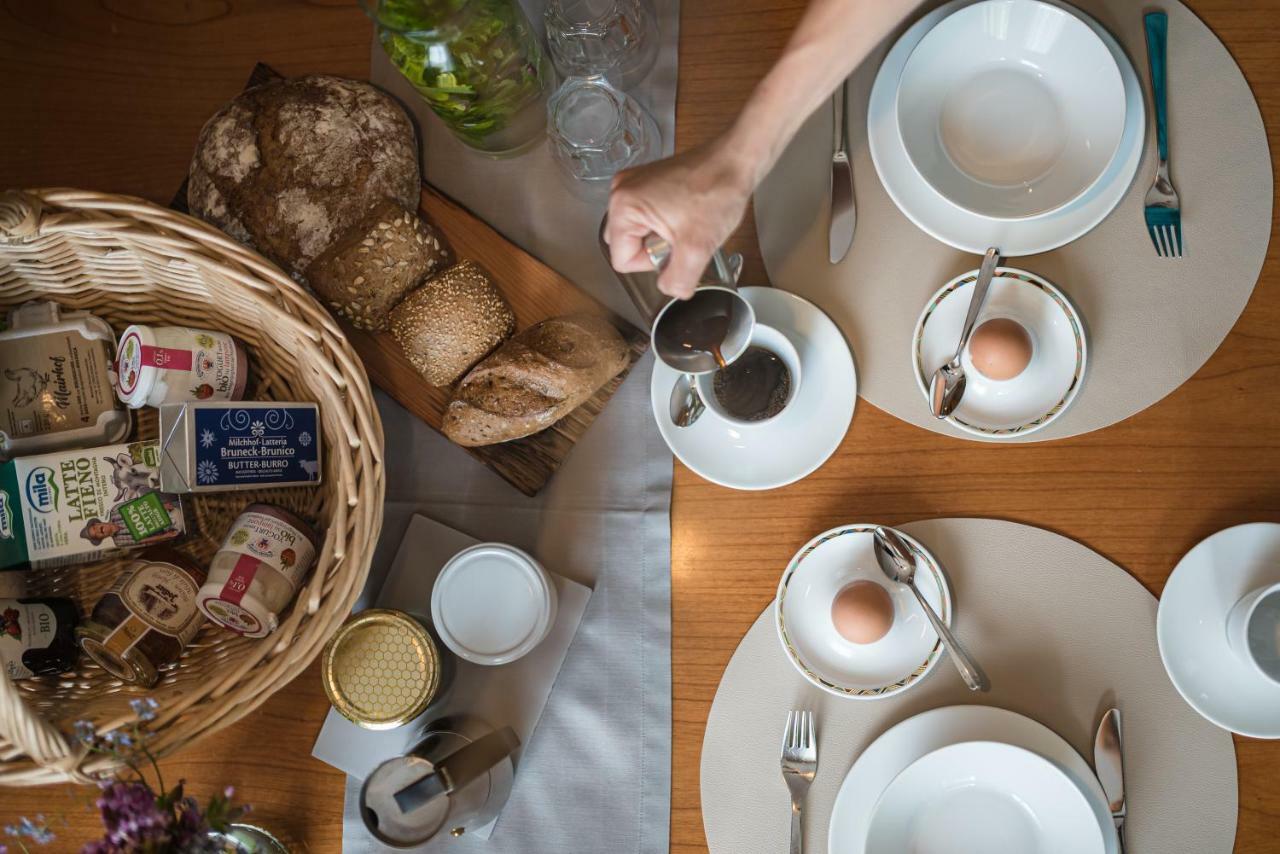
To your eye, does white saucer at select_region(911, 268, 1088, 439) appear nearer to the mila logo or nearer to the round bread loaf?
the round bread loaf

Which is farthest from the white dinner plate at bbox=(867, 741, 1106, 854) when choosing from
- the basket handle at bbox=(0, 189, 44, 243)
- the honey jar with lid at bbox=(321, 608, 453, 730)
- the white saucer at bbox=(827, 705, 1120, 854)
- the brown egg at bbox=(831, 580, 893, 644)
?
the basket handle at bbox=(0, 189, 44, 243)

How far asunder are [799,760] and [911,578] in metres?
0.23

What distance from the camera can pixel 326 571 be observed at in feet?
2.87

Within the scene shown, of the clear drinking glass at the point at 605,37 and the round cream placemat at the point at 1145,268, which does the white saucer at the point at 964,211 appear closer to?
the round cream placemat at the point at 1145,268

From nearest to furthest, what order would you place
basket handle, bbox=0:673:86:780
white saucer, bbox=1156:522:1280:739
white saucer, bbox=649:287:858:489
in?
basket handle, bbox=0:673:86:780
white saucer, bbox=1156:522:1280:739
white saucer, bbox=649:287:858:489

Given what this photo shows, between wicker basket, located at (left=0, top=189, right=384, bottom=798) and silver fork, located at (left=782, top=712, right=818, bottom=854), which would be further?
silver fork, located at (left=782, top=712, right=818, bottom=854)

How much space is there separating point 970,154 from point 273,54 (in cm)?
90

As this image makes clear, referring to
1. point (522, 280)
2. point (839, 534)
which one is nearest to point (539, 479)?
point (522, 280)

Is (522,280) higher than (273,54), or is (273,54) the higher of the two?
(273,54)

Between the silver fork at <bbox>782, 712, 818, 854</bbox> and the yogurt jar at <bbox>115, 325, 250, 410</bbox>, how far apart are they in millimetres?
740

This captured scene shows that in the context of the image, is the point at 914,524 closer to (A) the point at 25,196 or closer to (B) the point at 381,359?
(B) the point at 381,359

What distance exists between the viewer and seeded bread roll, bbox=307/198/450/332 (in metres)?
1.03

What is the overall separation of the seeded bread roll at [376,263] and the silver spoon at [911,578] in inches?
24.5

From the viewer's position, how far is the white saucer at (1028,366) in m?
0.92
